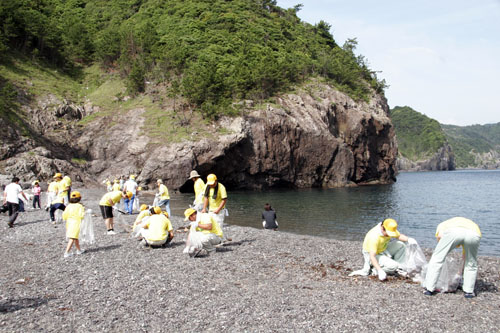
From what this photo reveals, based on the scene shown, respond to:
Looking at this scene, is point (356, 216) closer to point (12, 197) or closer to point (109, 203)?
point (109, 203)

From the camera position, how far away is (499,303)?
327 inches

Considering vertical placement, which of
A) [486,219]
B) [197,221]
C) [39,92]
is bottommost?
[486,219]

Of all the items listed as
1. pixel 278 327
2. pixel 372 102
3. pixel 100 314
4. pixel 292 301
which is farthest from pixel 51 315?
pixel 372 102

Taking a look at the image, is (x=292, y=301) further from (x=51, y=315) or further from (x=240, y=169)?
(x=240, y=169)

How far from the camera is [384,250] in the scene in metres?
10.1

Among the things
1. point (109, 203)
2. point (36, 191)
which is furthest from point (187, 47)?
point (109, 203)

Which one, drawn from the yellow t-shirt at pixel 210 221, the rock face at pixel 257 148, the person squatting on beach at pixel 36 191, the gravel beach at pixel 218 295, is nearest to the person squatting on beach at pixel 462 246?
the gravel beach at pixel 218 295

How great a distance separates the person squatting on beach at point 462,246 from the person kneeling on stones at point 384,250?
1.11 meters

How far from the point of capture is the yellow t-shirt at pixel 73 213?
12.2 meters

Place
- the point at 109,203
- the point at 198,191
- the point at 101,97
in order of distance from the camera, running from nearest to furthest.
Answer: the point at 109,203 < the point at 198,191 < the point at 101,97

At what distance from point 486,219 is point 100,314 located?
31.4 meters

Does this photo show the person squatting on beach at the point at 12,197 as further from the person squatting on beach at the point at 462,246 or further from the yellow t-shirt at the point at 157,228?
the person squatting on beach at the point at 462,246

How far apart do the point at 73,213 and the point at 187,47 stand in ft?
175

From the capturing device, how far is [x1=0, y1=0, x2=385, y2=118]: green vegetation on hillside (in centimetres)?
5441
